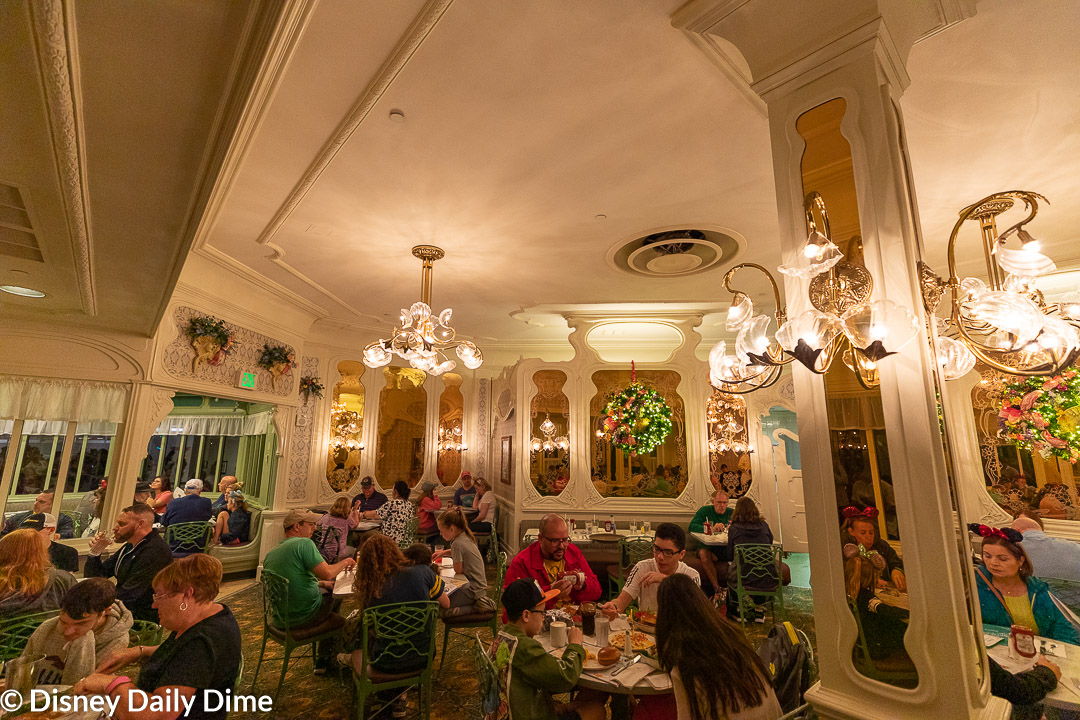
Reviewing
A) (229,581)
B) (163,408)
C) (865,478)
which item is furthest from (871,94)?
(229,581)

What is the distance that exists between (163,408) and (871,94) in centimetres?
656

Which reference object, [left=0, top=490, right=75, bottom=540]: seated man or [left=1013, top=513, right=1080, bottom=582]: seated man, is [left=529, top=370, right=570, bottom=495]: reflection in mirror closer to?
[left=1013, top=513, right=1080, bottom=582]: seated man

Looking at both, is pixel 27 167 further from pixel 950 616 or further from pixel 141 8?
pixel 950 616

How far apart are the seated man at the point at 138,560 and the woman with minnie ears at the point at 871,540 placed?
4082 millimetres

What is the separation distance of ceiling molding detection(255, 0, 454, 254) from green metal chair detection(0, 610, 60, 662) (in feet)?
10.2

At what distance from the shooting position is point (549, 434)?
771 cm

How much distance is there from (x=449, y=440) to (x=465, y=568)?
5.34m

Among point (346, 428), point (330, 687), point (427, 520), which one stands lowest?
point (330, 687)

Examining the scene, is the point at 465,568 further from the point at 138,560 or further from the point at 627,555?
the point at 138,560

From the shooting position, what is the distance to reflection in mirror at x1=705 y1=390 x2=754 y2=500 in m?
7.99

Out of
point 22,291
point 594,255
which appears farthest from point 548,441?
point 22,291

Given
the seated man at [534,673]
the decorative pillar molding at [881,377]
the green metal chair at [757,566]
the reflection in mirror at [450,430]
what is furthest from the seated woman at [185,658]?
the reflection in mirror at [450,430]

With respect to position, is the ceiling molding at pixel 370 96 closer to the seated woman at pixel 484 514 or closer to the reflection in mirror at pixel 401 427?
the reflection in mirror at pixel 401 427

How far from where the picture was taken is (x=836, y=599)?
1.66 meters
